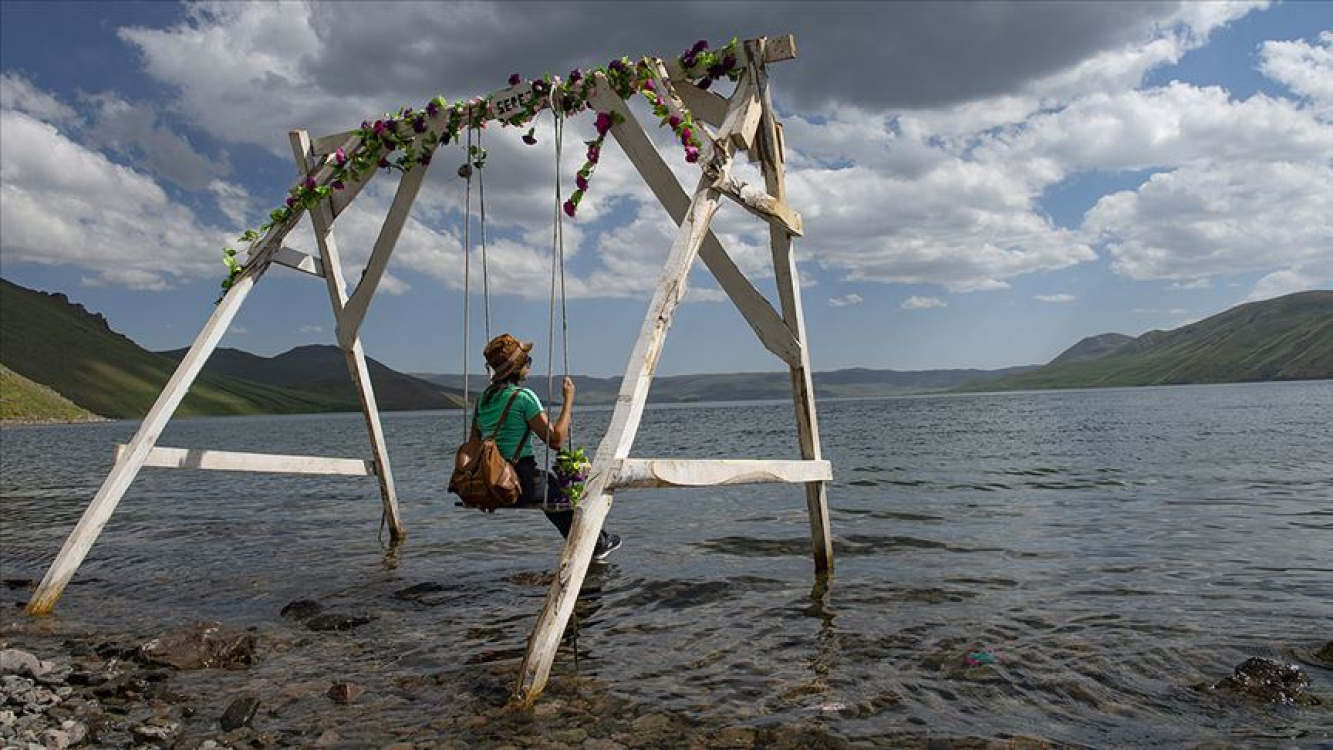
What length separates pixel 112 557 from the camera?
552 inches

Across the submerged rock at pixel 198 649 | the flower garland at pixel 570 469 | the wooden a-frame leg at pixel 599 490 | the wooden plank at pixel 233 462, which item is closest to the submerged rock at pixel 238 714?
the submerged rock at pixel 198 649

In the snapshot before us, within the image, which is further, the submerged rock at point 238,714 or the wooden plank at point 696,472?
the wooden plank at point 696,472

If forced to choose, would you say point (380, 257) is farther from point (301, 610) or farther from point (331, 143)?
point (301, 610)

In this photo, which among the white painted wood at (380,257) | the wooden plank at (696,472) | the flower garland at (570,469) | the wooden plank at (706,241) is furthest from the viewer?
the white painted wood at (380,257)

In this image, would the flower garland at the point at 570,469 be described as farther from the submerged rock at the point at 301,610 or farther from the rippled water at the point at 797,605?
the submerged rock at the point at 301,610

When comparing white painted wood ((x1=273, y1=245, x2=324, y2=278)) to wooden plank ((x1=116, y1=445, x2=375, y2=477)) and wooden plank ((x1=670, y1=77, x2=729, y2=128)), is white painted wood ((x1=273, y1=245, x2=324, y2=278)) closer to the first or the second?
wooden plank ((x1=116, y1=445, x2=375, y2=477))

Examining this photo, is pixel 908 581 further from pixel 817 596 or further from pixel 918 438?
pixel 918 438

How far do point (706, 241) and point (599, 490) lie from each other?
173 inches

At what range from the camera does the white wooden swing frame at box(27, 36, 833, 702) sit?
611 centimetres

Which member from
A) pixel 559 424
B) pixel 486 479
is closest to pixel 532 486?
pixel 486 479

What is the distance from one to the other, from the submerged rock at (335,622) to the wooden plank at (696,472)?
379cm

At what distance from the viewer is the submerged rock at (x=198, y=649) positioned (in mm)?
7305

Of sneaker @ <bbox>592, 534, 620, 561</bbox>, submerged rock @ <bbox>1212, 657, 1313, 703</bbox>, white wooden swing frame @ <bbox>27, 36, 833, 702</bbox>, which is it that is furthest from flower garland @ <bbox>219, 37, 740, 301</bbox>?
submerged rock @ <bbox>1212, 657, 1313, 703</bbox>

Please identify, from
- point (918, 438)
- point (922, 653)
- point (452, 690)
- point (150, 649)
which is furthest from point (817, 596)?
point (918, 438)
